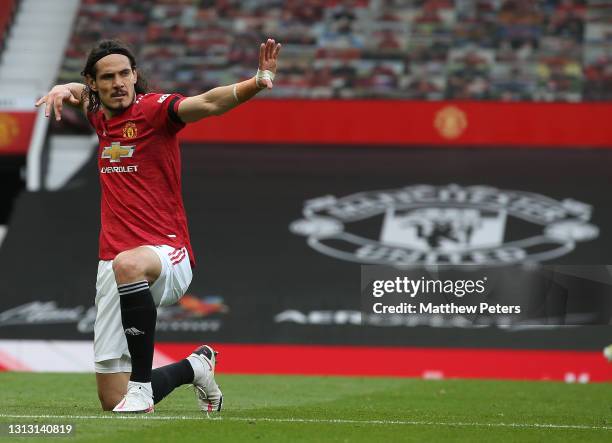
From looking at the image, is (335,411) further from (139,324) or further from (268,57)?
(268,57)

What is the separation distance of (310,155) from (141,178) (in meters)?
10.1

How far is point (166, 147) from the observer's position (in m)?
6.61

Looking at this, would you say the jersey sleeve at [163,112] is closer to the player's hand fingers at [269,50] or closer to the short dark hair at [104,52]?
the short dark hair at [104,52]

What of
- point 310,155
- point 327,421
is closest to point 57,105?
point 327,421

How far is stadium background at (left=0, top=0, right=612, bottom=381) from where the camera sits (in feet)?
44.9

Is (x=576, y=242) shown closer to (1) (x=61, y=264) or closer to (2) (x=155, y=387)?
(1) (x=61, y=264)

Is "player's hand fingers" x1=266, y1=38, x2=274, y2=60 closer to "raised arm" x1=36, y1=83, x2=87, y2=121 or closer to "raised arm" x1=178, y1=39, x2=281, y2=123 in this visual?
"raised arm" x1=178, y1=39, x2=281, y2=123

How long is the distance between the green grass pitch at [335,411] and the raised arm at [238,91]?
1.56m

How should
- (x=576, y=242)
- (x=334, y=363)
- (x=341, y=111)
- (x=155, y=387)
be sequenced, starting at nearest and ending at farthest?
(x=155, y=387), (x=334, y=363), (x=576, y=242), (x=341, y=111)

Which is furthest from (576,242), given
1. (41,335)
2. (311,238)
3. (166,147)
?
(166,147)

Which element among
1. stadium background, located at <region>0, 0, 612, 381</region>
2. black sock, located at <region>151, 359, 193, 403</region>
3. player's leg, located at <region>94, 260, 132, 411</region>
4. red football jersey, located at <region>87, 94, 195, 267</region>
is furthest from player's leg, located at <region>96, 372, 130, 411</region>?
stadium background, located at <region>0, 0, 612, 381</region>

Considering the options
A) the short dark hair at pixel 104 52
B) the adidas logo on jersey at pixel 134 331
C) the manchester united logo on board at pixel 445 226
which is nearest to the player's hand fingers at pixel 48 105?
the short dark hair at pixel 104 52

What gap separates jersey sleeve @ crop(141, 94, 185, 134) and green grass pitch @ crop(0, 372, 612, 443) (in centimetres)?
152

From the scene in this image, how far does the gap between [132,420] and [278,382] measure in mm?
5198
